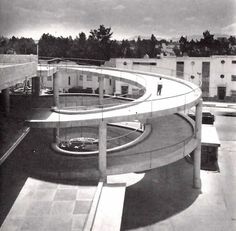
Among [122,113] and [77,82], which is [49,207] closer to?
[122,113]

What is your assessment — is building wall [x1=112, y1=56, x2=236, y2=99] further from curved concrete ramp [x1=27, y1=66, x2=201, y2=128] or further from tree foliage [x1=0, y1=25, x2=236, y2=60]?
curved concrete ramp [x1=27, y1=66, x2=201, y2=128]

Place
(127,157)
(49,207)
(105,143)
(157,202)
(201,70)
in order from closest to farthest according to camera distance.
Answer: (49,207)
(105,143)
(127,157)
(157,202)
(201,70)

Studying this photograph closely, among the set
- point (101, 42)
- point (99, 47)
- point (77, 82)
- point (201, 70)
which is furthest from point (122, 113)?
point (101, 42)

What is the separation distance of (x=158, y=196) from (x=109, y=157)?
14.9 ft

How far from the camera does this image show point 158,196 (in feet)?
77.1

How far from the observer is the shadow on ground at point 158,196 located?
20516 millimetres

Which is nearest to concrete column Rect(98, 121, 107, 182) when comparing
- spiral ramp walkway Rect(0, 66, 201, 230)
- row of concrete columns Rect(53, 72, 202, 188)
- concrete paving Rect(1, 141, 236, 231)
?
row of concrete columns Rect(53, 72, 202, 188)

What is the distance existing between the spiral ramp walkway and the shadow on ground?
2.72 m

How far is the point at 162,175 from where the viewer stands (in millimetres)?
27344

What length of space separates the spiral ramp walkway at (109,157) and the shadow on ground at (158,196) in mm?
2723

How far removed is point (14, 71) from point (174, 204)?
12.8 metres

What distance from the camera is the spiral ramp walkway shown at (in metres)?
15.3

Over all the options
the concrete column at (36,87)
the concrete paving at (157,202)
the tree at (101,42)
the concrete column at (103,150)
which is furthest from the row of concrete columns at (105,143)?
the tree at (101,42)

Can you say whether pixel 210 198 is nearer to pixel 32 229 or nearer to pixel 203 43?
pixel 32 229
